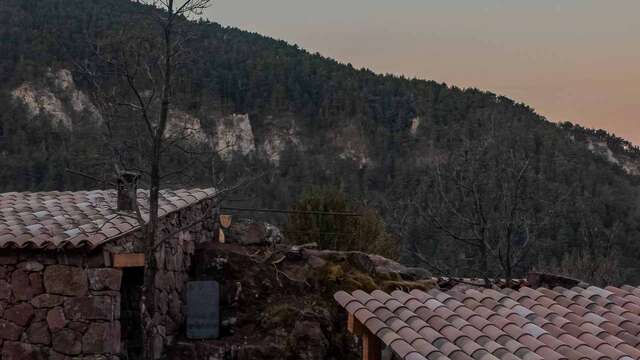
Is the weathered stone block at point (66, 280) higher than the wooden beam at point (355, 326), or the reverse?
the wooden beam at point (355, 326)

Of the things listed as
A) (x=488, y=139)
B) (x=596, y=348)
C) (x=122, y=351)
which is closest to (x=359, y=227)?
(x=488, y=139)

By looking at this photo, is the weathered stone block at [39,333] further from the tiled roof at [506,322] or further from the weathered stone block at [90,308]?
the tiled roof at [506,322]

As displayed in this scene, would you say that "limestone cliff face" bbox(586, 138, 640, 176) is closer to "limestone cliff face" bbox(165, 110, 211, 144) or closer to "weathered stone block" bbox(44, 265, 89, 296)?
"limestone cliff face" bbox(165, 110, 211, 144)

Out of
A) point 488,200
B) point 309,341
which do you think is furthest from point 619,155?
point 309,341

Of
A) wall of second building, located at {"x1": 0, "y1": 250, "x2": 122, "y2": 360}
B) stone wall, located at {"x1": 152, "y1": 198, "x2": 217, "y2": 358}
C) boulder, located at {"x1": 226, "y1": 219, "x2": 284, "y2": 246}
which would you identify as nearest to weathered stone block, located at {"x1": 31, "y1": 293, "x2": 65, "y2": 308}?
wall of second building, located at {"x1": 0, "y1": 250, "x2": 122, "y2": 360}

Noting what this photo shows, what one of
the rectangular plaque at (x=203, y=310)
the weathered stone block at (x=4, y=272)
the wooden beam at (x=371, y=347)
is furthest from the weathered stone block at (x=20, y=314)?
the wooden beam at (x=371, y=347)

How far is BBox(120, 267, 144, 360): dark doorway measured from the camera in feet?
28.1

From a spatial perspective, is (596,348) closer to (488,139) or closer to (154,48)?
(154,48)

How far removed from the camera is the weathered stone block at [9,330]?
26.9 feet

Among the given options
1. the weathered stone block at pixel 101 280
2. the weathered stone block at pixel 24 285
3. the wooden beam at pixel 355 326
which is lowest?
the weathered stone block at pixel 24 285

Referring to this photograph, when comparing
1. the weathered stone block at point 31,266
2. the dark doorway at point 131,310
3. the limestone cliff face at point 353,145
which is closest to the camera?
the weathered stone block at point 31,266

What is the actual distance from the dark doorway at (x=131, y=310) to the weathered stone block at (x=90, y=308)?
1.88ft

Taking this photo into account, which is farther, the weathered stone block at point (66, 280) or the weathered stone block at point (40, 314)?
the weathered stone block at point (40, 314)

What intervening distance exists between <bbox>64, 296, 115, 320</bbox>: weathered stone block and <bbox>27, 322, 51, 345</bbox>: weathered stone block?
1.33ft
